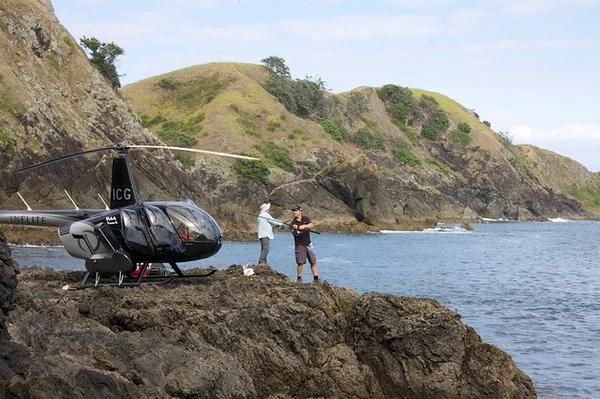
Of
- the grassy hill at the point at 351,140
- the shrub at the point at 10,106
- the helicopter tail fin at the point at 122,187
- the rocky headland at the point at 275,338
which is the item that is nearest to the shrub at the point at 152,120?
the grassy hill at the point at 351,140

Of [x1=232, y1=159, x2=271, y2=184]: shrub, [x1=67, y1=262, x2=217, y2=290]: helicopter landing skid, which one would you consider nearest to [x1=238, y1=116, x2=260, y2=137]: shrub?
[x1=232, y1=159, x2=271, y2=184]: shrub

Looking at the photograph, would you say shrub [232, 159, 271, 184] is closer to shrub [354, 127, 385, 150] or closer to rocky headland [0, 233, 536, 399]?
shrub [354, 127, 385, 150]

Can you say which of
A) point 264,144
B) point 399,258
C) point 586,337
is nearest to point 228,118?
point 264,144

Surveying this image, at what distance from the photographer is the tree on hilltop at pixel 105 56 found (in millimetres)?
93188

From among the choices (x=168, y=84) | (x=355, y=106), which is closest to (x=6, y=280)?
(x=168, y=84)

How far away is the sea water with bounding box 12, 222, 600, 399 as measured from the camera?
22344 millimetres

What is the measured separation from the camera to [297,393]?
1409cm

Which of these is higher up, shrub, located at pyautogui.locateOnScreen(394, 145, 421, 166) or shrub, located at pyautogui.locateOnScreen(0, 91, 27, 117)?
shrub, located at pyautogui.locateOnScreen(394, 145, 421, 166)

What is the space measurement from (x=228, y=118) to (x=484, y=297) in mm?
102046

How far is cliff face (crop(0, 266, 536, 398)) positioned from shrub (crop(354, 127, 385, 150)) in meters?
Answer: 142

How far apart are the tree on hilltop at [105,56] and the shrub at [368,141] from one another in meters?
69.9

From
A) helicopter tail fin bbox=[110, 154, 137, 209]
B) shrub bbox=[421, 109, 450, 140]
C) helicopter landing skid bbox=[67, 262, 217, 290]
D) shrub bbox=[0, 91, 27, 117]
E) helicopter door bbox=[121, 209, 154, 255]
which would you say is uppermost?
shrub bbox=[421, 109, 450, 140]

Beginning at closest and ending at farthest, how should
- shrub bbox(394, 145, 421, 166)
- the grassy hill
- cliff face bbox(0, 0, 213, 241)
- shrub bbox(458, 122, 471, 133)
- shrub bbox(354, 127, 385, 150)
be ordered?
cliff face bbox(0, 0, 213, 241) → the grassy hill → shrub bbox(394, 145, 421, 166) → shrub bbox(354, 127, 385, 150) → shrub bbox(458, 122, 471, 133)

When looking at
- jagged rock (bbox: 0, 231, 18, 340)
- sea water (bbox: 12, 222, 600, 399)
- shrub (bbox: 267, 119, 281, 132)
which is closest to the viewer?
jagged rock (bbox: 0, 231, 18, 340)
